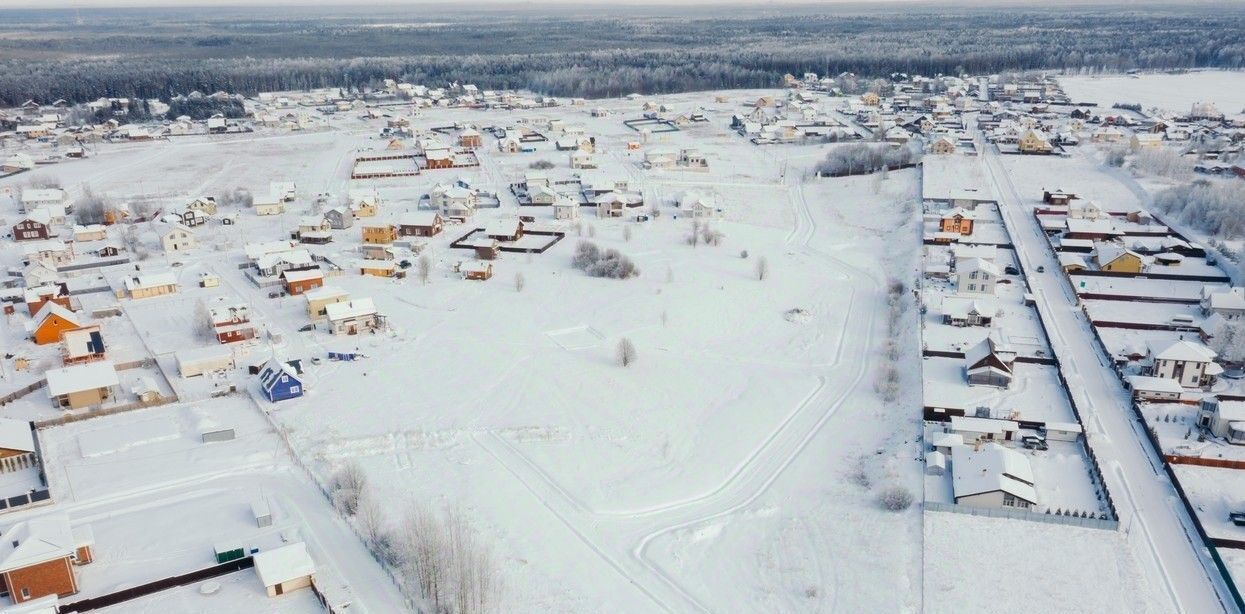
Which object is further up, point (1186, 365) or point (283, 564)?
point (283, 564)

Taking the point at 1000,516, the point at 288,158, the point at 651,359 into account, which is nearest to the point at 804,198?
the point at 651,359

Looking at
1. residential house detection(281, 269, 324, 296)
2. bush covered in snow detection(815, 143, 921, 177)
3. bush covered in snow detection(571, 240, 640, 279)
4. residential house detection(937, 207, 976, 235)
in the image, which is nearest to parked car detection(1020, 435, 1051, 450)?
bush covered in snow detection(571, 240, 640, 279)

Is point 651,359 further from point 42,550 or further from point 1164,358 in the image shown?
point 42,550

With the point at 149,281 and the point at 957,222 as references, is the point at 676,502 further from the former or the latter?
the point at 957,222

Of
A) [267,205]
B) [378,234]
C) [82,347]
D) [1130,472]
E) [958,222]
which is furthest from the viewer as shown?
[267,205]

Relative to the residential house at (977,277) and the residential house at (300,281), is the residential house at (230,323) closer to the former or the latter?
the residential house at (300,281)

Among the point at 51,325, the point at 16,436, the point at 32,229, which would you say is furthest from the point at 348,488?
the point at 32,229
